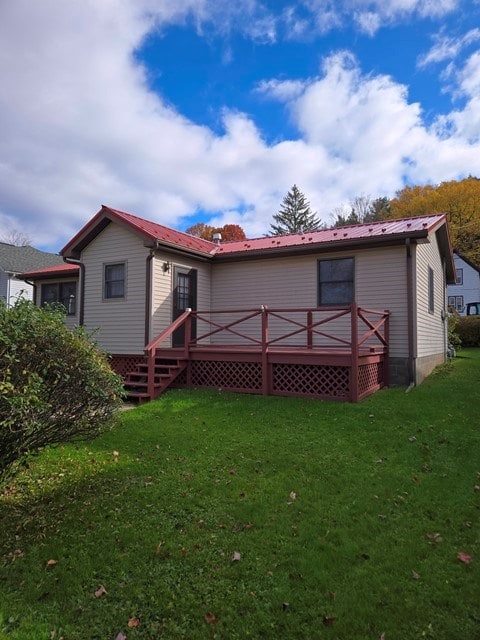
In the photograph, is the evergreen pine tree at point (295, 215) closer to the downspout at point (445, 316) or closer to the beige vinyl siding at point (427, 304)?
the downspout at point (445, 316)

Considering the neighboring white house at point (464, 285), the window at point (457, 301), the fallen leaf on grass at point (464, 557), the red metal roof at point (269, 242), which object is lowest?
the fallen leaf on grass at point (464, 557)

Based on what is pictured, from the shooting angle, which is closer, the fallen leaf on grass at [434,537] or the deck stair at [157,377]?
the fallen leaf on grass at [434,537]

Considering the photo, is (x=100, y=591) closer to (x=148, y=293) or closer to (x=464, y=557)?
(x=464, y=557)

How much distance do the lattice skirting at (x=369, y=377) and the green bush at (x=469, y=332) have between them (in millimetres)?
14843

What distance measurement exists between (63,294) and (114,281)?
4.55m

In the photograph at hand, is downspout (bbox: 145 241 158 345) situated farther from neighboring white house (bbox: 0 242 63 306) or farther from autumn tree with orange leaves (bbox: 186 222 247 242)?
autumn tree with orange leaves (bbox: 186 222 247 242)

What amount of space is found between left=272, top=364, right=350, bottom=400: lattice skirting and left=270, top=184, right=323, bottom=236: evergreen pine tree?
1542 inches

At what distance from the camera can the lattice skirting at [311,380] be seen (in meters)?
7.78

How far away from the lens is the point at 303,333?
33.8ft

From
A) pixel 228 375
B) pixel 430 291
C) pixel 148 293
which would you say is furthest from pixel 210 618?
pixel 430 291

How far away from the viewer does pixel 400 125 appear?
1174 centimetres

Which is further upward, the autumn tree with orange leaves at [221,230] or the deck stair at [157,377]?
the autumn tree with orange leaves at [221,230]

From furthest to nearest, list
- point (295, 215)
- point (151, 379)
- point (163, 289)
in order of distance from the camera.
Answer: point (295, 215), point (163, 289), point (151, 379)

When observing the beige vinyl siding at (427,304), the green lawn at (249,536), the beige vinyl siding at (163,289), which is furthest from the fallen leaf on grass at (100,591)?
the beige vinyl siding at (427,304)
